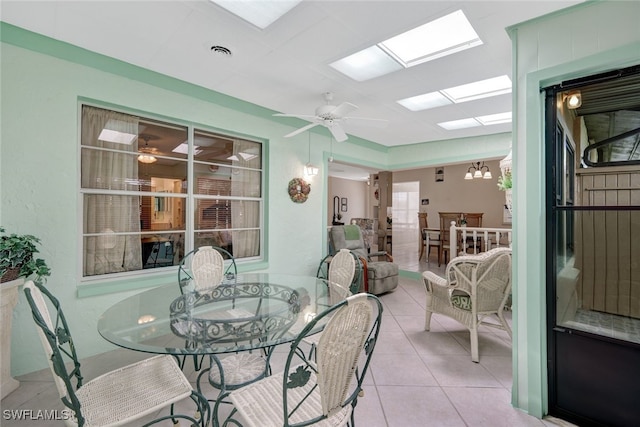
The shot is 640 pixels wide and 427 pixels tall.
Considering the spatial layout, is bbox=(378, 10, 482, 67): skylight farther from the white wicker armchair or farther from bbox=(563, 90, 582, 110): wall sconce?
the white wicker armchair

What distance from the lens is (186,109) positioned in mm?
3037

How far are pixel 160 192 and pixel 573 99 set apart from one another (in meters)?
3.61

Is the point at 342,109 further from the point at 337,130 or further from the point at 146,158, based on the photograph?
the point at 146,158

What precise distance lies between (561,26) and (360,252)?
3621 mm

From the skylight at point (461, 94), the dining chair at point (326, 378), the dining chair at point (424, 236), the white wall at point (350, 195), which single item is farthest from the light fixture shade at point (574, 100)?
the white wall at point (350, 195)

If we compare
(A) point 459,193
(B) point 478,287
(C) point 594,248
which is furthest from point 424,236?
(C) point 594,248

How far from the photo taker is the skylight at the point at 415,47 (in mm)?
2072

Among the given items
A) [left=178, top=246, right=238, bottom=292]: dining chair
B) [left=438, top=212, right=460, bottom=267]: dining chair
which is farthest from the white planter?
[left=438, top=212, right=460, bottom=267]: dining chair

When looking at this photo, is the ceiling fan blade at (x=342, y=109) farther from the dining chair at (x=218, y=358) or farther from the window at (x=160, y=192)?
the dining chair at (x=218, y=358)

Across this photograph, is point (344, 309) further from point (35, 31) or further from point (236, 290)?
point (35, 31)

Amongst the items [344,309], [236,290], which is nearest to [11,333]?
[236,290]

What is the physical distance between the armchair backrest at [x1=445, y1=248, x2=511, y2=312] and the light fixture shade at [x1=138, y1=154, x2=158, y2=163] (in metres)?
3.18

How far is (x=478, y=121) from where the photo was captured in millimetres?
4055

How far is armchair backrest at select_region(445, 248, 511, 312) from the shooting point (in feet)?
8.16
